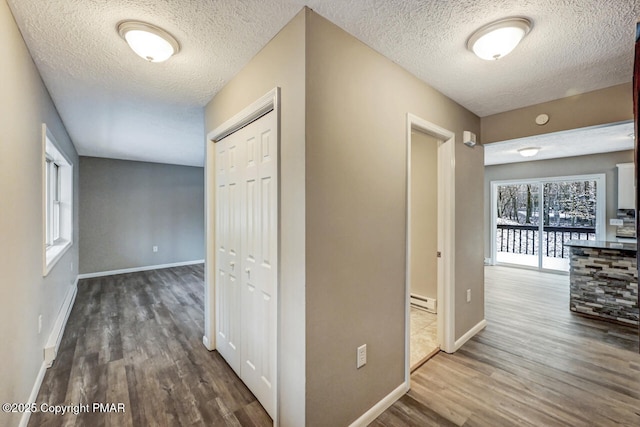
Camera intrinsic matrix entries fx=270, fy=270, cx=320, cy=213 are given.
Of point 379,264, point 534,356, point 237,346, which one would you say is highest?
point 379,264

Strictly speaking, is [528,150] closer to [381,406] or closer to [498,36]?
[498,36]

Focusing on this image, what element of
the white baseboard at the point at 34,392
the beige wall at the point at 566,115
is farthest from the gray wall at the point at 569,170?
the white baseboard at the point at 34,392

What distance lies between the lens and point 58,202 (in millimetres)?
4168

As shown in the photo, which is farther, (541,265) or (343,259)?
(541,265)

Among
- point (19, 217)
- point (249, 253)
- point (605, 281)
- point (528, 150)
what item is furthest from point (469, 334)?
point (19, 217)

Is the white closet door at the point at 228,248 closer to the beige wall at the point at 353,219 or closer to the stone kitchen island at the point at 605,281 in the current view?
the beige wall at the point at 353,219

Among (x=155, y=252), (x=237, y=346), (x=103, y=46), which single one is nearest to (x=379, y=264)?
(x=237, y=346)

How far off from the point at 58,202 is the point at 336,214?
4.87 m

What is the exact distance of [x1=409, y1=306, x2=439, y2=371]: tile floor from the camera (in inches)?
98.7

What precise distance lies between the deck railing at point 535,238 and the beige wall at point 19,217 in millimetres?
8084

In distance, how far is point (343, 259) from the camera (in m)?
1.64

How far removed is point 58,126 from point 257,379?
3.62 m

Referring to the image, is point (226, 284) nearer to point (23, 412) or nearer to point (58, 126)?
point (23, 412)

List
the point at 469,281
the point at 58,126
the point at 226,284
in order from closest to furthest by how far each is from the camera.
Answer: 1. the point at 226,284
2. the point at 469,281
3. the point at 58,126
